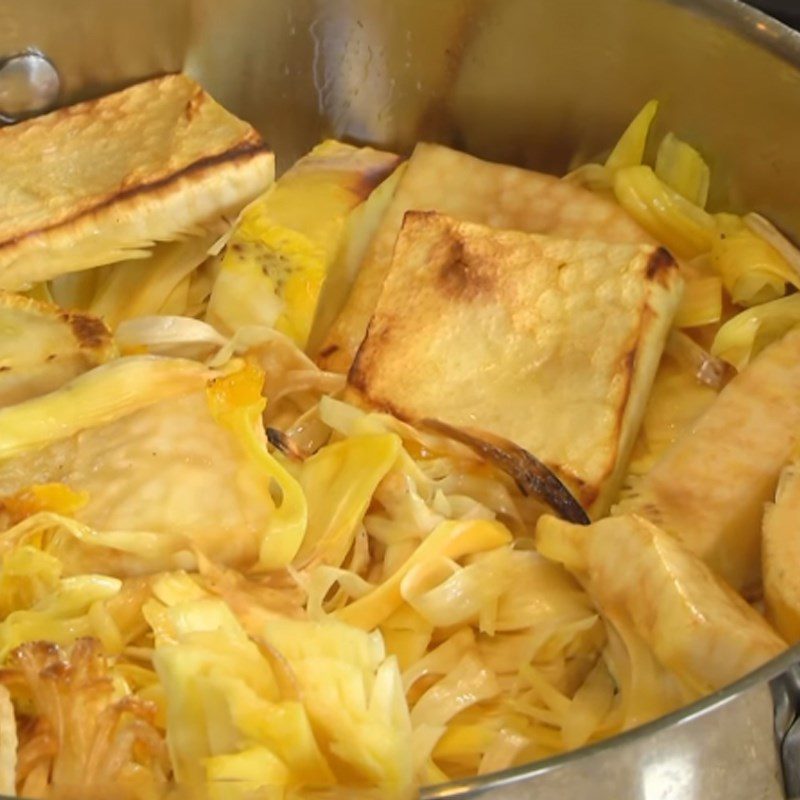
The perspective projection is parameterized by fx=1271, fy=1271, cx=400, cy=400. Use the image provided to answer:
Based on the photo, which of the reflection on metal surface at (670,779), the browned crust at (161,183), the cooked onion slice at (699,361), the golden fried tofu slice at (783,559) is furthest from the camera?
the browned crust at (161,183)

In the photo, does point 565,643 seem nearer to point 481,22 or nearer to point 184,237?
point 184,237

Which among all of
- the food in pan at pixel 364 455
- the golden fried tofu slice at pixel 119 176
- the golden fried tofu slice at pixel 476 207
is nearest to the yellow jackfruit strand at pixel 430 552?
the food in pan at pixel 364 455

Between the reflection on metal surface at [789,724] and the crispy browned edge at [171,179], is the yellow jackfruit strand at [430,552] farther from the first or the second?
the crispy browned edge at [171,179]

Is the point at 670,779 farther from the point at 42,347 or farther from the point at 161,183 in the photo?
the point at 161,183

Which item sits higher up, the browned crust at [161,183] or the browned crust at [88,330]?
the browned crust at [161,183]

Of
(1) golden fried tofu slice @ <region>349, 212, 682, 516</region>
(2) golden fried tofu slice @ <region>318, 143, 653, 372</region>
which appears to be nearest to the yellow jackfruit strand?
(1) golden fried tofu slice @ <region>349, 212, 682, 516</region>

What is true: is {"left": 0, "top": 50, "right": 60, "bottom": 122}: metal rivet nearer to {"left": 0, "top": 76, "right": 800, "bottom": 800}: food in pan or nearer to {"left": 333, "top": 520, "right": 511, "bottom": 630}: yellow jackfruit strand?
{"left": 0, "top": 76, "right": 800, "bottom": 800}: food in pan

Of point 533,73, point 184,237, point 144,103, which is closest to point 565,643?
point 184,237
